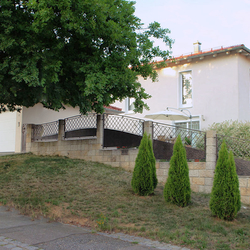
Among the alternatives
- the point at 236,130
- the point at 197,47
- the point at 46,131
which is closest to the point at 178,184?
the point at 236,130

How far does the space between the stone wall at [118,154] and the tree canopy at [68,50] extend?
Answer: 204 cm

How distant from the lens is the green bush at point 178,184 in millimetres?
6773

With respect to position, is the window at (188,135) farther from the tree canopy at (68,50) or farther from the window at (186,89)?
the window at (186,89)

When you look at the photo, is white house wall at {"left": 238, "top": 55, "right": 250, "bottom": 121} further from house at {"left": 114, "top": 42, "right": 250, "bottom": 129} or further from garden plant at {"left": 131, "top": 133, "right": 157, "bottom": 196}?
garden plant at {"left": 131, "top": 133, "right": 157, "bottom": 196}

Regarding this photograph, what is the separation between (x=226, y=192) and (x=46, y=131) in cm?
961

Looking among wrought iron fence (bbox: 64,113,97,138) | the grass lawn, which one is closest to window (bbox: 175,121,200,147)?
the grass lawn

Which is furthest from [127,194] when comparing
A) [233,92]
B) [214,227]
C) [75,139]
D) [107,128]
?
[233,92]

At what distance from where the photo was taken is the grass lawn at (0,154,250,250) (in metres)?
5.04

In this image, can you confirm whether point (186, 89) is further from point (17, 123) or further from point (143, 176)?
point (143, 176)

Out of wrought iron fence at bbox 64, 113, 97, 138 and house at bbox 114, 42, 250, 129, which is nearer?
wrought iron fence at bbox 64, 113, 97, 138

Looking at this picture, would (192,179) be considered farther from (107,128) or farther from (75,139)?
(75,139)

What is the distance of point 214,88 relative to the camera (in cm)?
1546

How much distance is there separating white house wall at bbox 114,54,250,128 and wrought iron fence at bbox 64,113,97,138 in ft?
22.4

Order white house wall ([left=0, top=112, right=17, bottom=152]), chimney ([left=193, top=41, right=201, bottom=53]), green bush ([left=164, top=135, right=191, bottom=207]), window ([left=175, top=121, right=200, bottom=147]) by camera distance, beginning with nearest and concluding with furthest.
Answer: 1. green bush ([left=164, top=135, right=191, bottom=207])
2. window ([left=175, top=121, right=200, bottom=147])
3. white house wall ([left=0, top=112, right=17, bottom=152])
4. chimney ([left=193, top=41, right=201, bottom=53])
